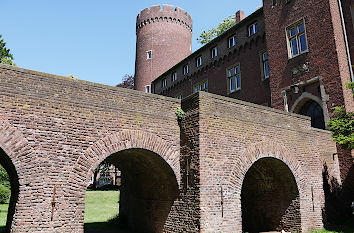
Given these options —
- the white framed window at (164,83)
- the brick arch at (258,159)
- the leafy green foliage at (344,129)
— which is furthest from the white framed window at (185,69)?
the brick arch at (258,159)

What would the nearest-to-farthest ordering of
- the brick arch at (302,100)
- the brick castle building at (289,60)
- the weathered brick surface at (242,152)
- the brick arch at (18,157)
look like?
1. the brick arch at (18,157)
2. the weathered brick surface at (242,152)
3. the brick castle building at (289,60)
4. the brick arch at (302,100)

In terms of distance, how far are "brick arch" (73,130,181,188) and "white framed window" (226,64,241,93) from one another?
1302cm

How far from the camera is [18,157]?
7.18 m

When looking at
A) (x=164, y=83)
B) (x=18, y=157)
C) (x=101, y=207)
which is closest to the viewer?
(x=18, y=157)

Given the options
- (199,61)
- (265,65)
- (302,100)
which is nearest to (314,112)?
(302,100)

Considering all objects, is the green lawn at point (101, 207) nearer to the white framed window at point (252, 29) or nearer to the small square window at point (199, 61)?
the small square window at point (199, 61)

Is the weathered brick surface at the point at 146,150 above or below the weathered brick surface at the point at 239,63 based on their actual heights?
below

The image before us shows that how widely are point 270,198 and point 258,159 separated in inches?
105

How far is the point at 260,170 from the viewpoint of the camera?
12273 millimetres

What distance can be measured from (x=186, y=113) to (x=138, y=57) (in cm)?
2343

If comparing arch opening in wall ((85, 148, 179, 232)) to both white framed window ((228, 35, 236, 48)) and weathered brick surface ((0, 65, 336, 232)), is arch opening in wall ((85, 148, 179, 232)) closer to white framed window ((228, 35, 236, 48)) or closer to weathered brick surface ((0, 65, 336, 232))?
weathered brick surface ((0, 65, 336, 232))

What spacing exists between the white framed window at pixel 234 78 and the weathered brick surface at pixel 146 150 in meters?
9.24

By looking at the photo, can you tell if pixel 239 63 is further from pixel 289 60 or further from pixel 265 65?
pixel 289 60

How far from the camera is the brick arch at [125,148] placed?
8.05m
